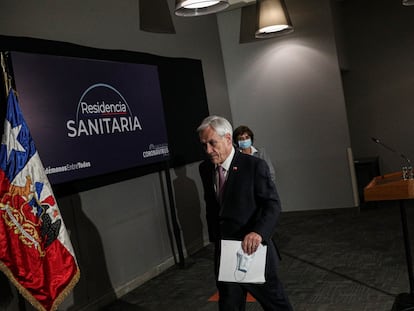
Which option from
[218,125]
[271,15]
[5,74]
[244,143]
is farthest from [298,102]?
[218,125]

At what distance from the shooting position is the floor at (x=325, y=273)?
4.33m

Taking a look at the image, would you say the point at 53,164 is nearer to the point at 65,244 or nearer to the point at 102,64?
the point at 65,244

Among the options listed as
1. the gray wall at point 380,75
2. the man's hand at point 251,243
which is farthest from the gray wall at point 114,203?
the gray wall at point 380,75

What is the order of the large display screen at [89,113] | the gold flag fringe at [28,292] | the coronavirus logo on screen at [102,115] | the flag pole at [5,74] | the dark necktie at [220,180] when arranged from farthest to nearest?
the coronavirus logo on screen at [102,115] → the large display screen at [89,113] → the flag pole at [5,74] → the gold flag fringe at [28,292] → the dark necktie at [220,180]

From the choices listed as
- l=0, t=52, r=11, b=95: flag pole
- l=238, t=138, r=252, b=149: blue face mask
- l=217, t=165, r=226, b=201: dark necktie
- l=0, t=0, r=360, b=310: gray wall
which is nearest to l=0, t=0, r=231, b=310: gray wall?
l=0, t=0, r=360, b=310: gray wall

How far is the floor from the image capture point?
4.33 m

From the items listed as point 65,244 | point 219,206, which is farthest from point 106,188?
point 219,206

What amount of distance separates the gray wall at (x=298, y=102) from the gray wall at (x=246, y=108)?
1 centimetres

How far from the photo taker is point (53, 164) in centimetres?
420

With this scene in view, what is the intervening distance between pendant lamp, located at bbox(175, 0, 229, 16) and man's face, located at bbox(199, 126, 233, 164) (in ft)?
6.13

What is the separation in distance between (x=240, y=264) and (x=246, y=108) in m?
5.59

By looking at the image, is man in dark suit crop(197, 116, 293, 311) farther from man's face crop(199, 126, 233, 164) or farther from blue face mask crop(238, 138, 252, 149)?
blue face mask crop(238, 138, 252, 149)

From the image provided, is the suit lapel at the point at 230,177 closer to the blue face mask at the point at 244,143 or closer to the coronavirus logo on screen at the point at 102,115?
the coronavirus logo on screen at the point at 102,115

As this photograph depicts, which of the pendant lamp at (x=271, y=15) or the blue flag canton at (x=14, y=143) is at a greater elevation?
the pendant lamp at (x=271, y=15)
